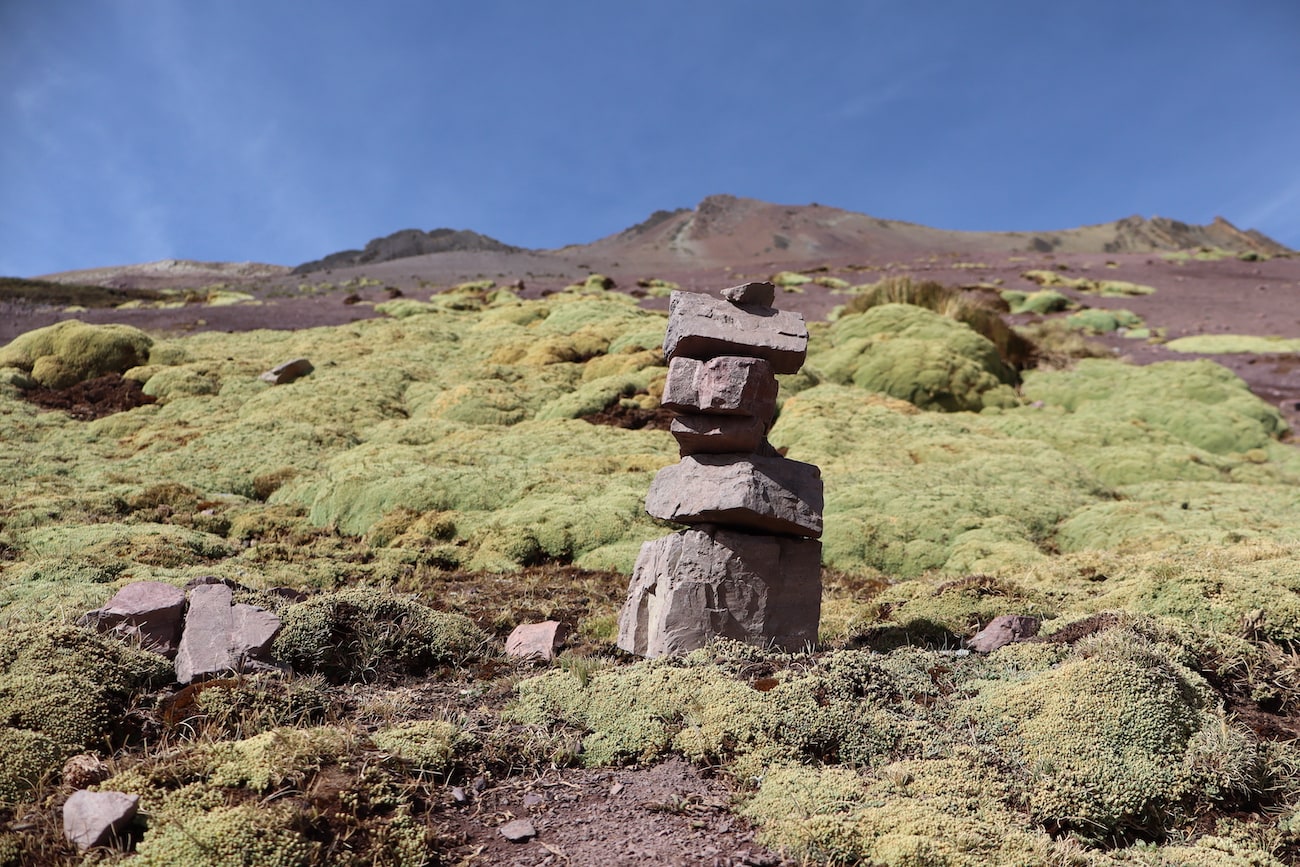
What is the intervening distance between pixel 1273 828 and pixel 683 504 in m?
3.88

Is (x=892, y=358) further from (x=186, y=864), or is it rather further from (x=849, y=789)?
(x=186, y=864)

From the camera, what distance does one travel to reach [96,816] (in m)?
3.40

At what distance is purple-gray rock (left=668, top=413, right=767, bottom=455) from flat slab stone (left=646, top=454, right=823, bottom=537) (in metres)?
0.08

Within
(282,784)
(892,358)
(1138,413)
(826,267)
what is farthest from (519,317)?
(826,267)

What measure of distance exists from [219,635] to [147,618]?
0.55m

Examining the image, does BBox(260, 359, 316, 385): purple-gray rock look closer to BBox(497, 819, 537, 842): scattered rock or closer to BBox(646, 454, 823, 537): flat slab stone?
BBox(646, 454, 823, 537): flat slab stone

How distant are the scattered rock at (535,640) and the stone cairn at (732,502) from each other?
606 millimetres

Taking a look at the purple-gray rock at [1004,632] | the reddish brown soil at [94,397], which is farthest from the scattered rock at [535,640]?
the reddish brown soil at [94,397]

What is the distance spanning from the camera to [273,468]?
1217 centimetres

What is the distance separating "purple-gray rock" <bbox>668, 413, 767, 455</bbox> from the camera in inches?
241

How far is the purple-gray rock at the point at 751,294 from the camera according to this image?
20.7 ft

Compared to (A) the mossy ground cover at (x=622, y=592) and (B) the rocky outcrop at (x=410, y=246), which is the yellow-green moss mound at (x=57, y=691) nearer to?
(A) the mossy ground cover at (x=622, y=592)

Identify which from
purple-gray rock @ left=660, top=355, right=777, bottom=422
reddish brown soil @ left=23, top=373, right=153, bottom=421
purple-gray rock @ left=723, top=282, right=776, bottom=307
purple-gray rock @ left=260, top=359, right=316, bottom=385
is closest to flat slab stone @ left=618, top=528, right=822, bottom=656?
purple-gray rock @ left=660, top=355, right=777, bottom=422

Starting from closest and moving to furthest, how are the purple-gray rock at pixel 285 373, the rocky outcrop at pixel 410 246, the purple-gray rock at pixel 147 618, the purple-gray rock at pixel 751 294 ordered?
the purple-gray rock at pixel 147 618
the purple-gray rock at pixel 751 294
the purple-gray rock at pixel 285 373
the rocky outcrop at pixel 410 246
